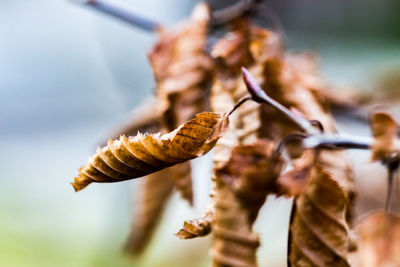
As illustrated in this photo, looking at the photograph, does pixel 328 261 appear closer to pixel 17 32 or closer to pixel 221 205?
pixel 221 205

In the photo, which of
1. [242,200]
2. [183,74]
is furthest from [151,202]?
[242,200]

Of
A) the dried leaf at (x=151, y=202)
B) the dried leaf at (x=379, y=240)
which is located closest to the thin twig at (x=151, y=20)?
the dried leaf at (x=151, y=202)

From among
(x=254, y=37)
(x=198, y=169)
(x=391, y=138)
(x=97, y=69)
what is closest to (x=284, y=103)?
(x=254, y=37)

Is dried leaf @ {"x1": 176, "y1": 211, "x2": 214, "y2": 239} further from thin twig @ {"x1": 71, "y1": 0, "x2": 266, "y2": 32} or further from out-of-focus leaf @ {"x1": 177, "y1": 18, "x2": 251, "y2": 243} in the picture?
thin twig @ {"x1": 71, "y1": 0, "x2": 266, "y2": 32}

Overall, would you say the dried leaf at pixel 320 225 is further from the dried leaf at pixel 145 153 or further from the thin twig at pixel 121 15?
the thin twig at pixel 121 15

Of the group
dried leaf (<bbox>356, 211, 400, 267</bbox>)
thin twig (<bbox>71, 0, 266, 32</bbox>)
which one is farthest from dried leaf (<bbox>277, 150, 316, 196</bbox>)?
thin twig (<bbox>71, 0, 266, 32</bbox>)
